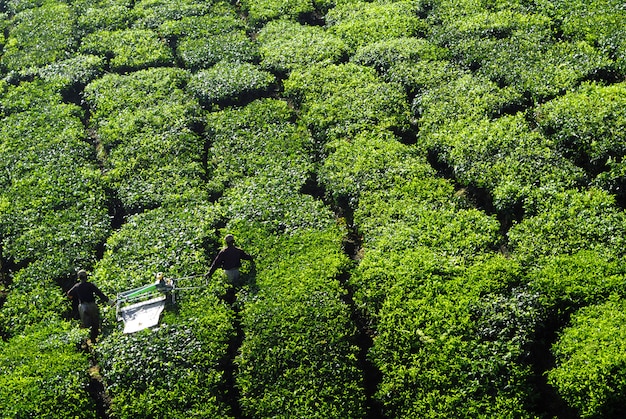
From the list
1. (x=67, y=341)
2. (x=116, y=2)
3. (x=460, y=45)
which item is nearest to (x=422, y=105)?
(x=460, y=45)

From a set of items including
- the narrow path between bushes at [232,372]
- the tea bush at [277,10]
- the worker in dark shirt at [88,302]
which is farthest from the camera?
the tea bush at [277,10]

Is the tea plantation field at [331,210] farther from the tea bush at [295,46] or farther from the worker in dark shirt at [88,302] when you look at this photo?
the worker in dark shirt at [88,302]

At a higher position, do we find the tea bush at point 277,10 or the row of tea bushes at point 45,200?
the tea bush at point 277,10

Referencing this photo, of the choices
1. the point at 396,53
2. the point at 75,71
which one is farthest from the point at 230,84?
the point at 75,71

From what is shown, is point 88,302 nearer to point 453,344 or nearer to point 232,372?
point 232,372

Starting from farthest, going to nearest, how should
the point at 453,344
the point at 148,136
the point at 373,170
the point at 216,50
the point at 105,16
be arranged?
the point at 105,16, the point at 216,50, the point at 148,136, the point at 373,170, the point at 453,344

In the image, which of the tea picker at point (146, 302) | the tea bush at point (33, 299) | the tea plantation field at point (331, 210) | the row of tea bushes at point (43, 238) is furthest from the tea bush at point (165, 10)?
the tea picker at point (146, 302)

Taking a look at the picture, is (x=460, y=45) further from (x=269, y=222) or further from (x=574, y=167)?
(x=269, y=222)
